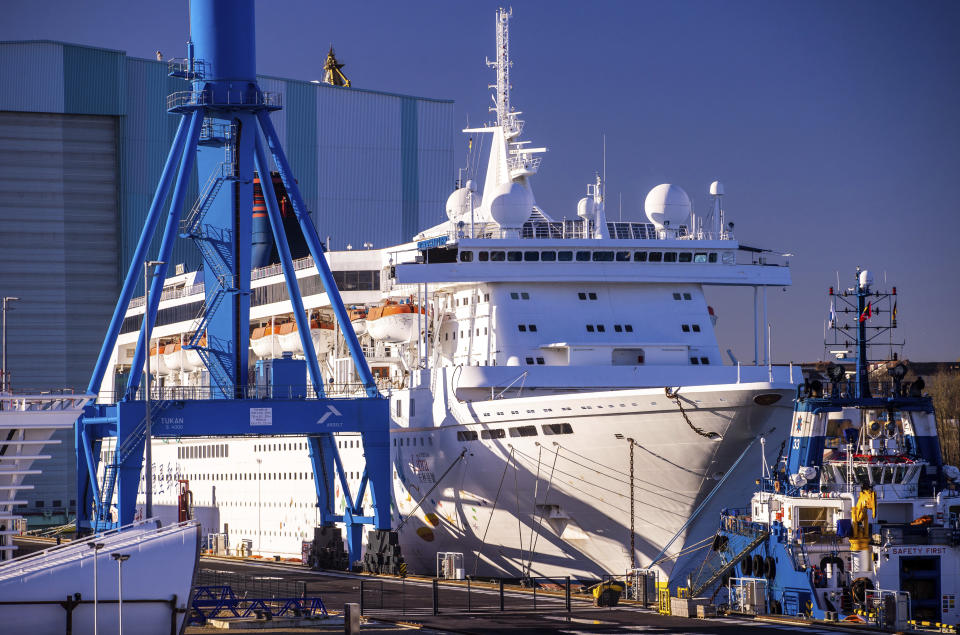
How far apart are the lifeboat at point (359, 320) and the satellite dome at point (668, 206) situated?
1058 cm

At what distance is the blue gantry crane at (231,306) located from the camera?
3728 cm

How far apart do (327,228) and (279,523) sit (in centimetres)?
3154

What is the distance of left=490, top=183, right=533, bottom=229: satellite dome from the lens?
39.6 m

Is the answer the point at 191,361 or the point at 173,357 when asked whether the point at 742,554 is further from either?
the point at 173,357

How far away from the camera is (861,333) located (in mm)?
30344

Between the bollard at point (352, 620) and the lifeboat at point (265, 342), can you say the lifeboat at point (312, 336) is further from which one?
the bollard at point (352, 620)

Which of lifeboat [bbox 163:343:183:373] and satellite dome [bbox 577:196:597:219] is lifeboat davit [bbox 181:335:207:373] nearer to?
lifeboat [bbox 163:343:183:373]

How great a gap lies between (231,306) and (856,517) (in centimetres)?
1885

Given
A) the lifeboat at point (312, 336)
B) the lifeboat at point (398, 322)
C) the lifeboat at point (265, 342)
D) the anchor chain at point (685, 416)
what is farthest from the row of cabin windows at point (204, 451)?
the anchor chain at point (685, 416)

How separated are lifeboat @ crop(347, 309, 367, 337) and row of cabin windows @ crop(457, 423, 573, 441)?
10.2 meters

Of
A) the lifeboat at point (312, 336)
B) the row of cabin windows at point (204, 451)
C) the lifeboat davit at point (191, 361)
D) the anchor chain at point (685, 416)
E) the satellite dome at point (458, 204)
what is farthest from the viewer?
→ the lifeboat davit at point (191, 361)

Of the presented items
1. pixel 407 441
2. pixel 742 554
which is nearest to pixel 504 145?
pixel 407 441

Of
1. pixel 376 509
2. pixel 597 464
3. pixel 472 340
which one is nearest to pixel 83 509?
pixel 376 509

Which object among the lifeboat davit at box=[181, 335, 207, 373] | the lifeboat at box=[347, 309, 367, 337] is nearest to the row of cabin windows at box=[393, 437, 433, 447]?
the lifeboat at box=[347, 309, 367, 337]
